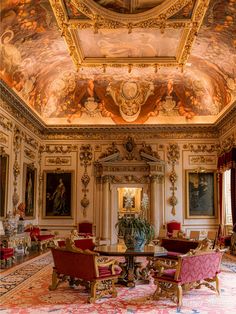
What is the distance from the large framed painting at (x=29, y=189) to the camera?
1526 centimetres

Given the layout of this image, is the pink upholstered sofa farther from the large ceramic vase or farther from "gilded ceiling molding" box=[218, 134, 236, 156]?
"gilded ceiling molding" box=[218, 134, 236, 156]

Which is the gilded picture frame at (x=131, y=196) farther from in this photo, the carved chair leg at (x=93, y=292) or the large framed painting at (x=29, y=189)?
the carved chair leg at (x=93, y=292)

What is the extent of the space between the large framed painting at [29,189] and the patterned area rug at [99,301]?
644 cm

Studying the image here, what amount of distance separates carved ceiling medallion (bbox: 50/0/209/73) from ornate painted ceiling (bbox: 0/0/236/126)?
28 mm

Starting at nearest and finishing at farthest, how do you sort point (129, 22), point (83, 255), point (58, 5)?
point (83, 255) < point (58, 5) < point (129, 22)

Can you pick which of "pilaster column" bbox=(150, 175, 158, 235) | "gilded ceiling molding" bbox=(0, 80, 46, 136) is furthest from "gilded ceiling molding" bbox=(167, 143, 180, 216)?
"gilded ceiling molding" bbox=(0, 80, 46, 136)

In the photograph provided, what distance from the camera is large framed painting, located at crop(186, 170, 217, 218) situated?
17.4 m

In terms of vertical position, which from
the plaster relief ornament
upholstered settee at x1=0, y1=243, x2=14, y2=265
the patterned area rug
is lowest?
the patterned area rug

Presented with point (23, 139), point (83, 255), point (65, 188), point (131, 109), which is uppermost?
point (131, 109)

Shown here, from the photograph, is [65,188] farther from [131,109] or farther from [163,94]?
[163,94]

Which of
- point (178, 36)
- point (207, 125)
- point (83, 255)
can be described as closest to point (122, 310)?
point (83, 255)

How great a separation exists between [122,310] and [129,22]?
7.86 meters

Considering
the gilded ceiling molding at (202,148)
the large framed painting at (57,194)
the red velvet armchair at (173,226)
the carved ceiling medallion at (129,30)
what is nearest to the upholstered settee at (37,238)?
the large framed painting at (57,194)

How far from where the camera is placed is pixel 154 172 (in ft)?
56.2
